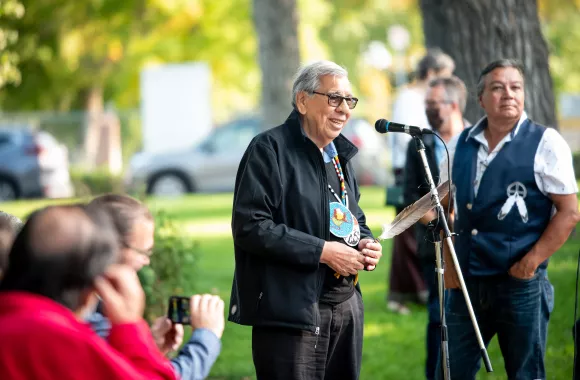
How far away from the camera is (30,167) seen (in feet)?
83.3

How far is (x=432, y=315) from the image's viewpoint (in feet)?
22.1

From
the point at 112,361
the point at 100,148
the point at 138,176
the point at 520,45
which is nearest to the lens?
the point at 112,361

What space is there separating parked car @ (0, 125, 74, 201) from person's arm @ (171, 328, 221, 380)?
21390 millimetres

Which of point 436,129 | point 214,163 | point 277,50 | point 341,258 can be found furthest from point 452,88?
point 214,163

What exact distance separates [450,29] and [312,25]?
32.2 meters

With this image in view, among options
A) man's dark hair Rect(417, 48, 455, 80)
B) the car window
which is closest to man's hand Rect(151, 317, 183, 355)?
man's dark hair Rect(417, 48, 455, 80)

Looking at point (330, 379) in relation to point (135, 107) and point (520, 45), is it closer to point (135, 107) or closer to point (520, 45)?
point (520, 45)

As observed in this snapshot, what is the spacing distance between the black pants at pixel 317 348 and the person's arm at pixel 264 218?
339 mm

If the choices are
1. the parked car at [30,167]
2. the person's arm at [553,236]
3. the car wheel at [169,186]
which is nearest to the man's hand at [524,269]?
the person's arm at [553,236]

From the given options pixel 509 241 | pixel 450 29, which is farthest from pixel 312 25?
pixel 509 241

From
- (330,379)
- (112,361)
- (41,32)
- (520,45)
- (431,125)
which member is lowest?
(330,379)

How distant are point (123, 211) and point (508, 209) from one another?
7.50 ft

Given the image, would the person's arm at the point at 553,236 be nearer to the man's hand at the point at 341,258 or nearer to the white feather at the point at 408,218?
the white feather at the point at 408,218

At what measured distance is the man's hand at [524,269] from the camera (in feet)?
17.0
